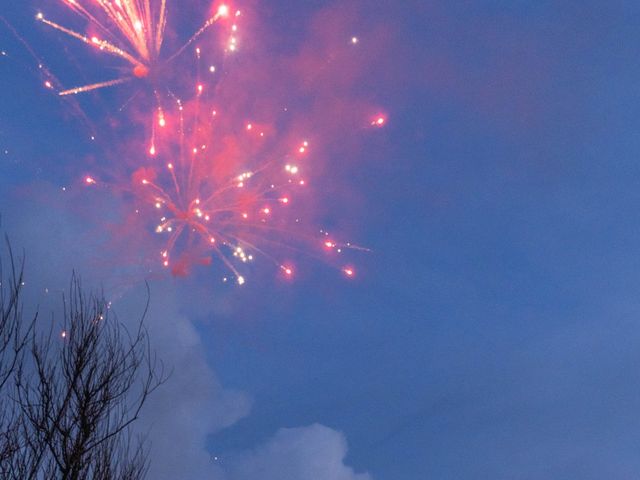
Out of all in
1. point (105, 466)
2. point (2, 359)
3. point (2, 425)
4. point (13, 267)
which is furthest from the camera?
point (105, 466)

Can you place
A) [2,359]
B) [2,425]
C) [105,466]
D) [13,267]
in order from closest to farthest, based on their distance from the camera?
[2,359]
[13,267]
[2,425]
[105,466]

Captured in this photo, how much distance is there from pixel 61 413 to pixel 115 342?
1.45m

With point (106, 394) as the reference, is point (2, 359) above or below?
below

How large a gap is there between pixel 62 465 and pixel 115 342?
199cm

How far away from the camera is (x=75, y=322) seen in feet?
35.3

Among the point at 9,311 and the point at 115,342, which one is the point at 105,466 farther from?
the point at 9,311

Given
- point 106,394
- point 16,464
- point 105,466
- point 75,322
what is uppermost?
point 75,322

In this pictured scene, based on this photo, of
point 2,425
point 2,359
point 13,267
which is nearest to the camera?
point 2,359

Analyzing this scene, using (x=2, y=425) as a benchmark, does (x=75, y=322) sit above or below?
above

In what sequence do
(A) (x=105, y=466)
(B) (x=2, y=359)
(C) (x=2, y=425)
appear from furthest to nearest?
(A) (x=105, y=466) < (C) (x=2, y=425) < (B) (x=2, y=359)

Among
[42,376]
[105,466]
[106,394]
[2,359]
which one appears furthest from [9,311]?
[105,466]

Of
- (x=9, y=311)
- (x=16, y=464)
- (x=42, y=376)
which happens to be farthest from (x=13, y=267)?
(x=16, y=464)

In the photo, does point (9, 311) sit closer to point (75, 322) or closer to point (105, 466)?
point (75, 322)

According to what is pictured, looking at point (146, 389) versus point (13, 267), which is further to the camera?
point (146, 389)
